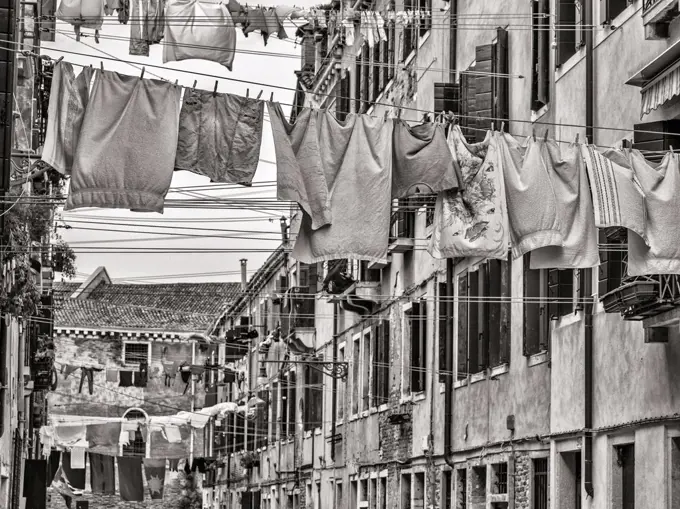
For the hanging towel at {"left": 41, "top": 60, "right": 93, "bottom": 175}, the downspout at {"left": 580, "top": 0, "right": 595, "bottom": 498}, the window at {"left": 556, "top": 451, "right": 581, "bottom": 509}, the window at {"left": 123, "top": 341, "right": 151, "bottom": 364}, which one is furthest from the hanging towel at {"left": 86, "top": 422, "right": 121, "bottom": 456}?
the hanging towel at {"left": 41, "top": 60, "right": 93, "bottom": 175}

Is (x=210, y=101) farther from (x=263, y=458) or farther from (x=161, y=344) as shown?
(x=161, y=344)

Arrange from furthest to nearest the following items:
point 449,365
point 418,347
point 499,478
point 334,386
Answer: point 334,386, point 418,347, point 449,365, point 499,478

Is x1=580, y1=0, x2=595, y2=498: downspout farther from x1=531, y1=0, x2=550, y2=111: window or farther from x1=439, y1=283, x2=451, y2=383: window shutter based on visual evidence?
x1=439, y1=283, x2=451, y2=383: window shutter

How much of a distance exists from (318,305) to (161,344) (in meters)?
35.1

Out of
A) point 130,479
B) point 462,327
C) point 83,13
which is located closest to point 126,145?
point 83,13

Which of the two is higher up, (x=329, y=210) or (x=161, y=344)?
(x=161, y=344)

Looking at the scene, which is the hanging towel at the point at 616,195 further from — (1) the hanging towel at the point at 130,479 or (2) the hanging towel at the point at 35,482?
(1) the hanging towel at the point at 130,479

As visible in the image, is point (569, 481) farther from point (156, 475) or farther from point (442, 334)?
point (156, 475)

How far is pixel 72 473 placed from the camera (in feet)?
159

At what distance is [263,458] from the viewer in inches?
2039

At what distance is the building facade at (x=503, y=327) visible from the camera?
1658 cm

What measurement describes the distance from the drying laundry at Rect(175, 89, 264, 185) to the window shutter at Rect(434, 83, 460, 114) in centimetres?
1080

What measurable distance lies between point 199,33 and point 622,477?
10.1 meters

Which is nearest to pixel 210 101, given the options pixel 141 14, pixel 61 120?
pixel 61 120
